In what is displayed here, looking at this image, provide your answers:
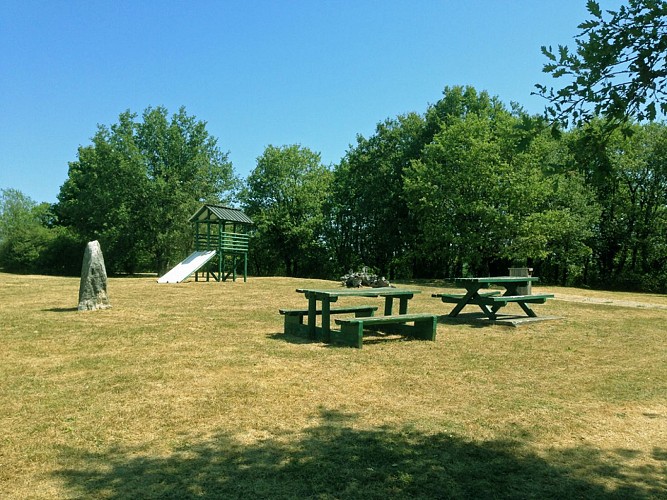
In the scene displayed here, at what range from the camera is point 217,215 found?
2533 centimetres

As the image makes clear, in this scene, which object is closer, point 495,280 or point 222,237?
point 495,280

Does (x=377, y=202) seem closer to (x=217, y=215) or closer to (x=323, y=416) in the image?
(x=217, y=215)

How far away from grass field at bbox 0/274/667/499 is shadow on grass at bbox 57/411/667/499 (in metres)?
0.01

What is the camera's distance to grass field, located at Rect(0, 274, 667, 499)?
3330 millimetres

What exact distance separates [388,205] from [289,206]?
928 cm

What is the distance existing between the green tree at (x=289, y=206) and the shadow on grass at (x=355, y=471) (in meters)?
37.7

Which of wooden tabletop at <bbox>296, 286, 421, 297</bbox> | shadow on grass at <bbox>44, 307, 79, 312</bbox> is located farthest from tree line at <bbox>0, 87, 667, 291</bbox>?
shadow on grass at <bbox>44, 307, 79, 312</bbox>

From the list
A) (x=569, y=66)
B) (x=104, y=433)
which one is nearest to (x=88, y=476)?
(x=104, y=433)

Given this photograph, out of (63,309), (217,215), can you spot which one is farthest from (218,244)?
(63,309)

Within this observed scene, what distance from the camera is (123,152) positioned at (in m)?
33.9

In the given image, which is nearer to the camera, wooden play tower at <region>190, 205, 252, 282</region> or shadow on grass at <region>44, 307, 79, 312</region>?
shadow on grass at <region>44, 307, 79, 312</region>

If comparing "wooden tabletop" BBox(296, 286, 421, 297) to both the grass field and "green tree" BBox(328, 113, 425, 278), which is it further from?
"green tree" BBox(328, 113, 425, 278)

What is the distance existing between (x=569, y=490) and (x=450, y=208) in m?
25.3

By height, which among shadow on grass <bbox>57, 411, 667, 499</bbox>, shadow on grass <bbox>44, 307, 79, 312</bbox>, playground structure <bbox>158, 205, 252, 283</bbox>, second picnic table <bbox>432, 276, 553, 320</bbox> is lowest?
shadow on grass <bbox>57, 411, 667, 499</bbox>
